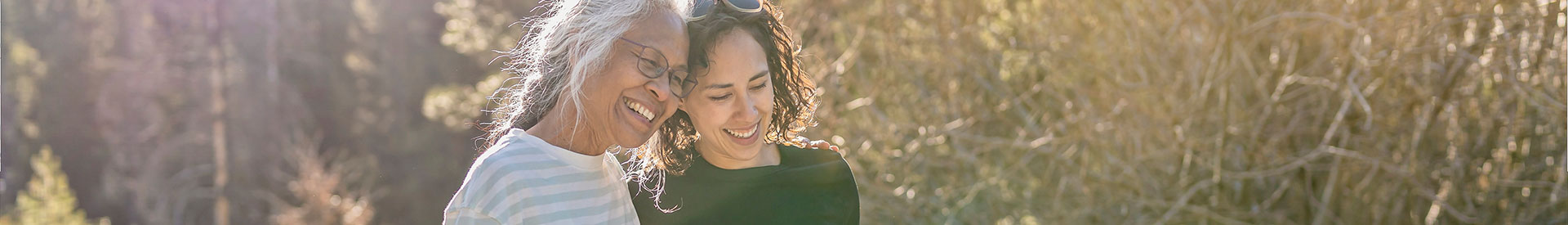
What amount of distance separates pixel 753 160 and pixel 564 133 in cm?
51

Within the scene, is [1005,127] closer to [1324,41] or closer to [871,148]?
[871,148]

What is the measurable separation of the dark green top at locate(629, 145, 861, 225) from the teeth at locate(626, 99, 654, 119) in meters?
0.34

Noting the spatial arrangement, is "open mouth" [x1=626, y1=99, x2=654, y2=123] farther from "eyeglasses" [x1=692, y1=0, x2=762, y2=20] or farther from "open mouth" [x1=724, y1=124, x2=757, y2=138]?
"open mouth" [x1=724, y1=124, x2=757, y2=138]

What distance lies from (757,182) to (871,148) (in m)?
2.89

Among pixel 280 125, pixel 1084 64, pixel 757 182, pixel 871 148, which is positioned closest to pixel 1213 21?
pixel 1084 64

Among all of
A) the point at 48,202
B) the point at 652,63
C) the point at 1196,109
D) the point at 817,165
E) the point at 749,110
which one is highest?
the point at 48,202

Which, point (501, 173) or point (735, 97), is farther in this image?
point (735, 97)

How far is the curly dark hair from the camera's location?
4.60 feet

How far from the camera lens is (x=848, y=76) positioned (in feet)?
15.2

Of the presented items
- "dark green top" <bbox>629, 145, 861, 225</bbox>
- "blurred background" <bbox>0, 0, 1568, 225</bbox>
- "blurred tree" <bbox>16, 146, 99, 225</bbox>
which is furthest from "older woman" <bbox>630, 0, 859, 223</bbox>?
"blurred tree" <bbox>16, 146, 99, 225</bbox>

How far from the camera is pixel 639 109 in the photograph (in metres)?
1.32

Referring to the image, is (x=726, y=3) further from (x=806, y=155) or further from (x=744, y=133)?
(x=806, y=155)

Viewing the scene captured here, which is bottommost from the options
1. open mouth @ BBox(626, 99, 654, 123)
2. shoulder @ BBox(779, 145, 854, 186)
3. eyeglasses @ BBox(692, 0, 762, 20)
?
shoulder @ BBox(779, 145, 854, 186)

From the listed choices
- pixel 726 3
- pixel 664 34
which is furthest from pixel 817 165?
pixel 664 34
